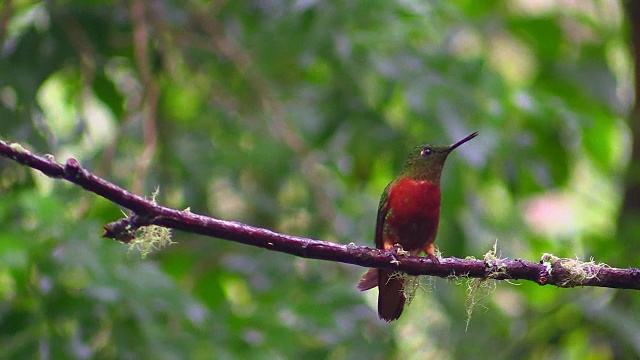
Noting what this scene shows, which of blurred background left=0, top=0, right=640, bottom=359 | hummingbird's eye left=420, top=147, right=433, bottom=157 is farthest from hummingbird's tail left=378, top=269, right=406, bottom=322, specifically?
blurred background left=0, top=0, right=640, bottom=359

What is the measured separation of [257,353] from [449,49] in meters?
2.17

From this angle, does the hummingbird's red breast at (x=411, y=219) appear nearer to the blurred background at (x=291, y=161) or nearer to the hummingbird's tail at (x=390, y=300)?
the hummingbird's tail at (x=390, y=300)

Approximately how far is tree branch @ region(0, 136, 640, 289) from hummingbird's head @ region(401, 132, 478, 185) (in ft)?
4.65

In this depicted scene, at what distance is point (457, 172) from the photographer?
4746 mm

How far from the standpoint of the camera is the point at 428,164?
3729mm

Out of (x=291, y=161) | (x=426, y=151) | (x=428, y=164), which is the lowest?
(x=428, y=164)

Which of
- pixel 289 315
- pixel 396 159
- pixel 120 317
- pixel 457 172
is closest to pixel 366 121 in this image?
pixel 396 159

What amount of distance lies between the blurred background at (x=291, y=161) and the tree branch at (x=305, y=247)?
172 centimetres

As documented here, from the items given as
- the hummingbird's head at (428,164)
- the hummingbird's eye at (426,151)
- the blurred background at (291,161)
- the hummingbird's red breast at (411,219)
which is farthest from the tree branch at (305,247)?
the blurred background at (291,161)

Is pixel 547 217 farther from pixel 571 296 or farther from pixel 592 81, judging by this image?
pixel 571 296

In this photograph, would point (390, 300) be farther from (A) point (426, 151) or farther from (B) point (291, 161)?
(B) point (291, 161)

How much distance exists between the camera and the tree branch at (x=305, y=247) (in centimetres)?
184

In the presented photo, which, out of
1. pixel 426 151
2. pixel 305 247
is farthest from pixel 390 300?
pixel 305 247

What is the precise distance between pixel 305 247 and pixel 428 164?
5.90 feet
